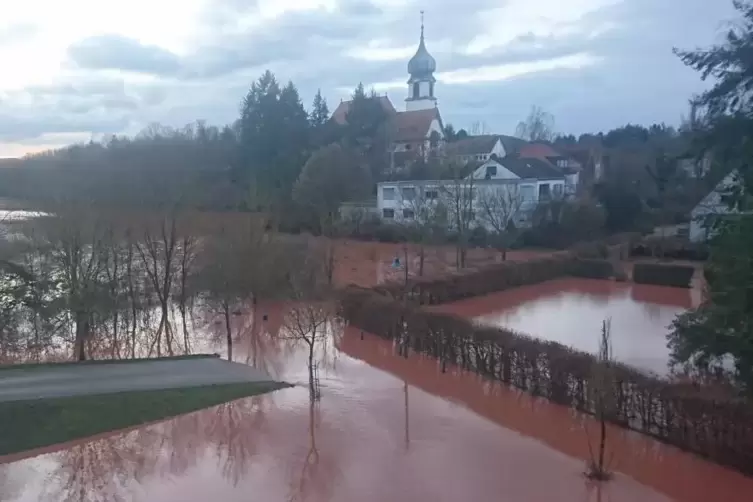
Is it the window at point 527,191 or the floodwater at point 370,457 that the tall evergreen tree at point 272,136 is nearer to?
the window at point 527,191

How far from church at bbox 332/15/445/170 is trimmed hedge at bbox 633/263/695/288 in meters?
22.7

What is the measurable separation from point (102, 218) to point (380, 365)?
10892 millimetres

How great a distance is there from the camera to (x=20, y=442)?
11.2m

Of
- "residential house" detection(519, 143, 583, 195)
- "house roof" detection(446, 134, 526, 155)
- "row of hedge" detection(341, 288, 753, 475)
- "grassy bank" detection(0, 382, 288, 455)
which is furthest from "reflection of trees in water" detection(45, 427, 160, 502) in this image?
"residential house" detection(519, 143, 583, 195)

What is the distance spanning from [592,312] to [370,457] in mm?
13622

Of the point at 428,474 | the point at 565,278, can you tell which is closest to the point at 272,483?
the point at 428,474

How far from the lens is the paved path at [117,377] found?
12.9m

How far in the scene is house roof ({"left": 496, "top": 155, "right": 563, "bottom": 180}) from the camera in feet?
134

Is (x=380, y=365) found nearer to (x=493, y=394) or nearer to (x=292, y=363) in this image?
(x=292, y=363)

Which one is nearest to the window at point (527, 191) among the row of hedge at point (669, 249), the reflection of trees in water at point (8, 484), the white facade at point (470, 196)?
the white facade at point (470, 196)

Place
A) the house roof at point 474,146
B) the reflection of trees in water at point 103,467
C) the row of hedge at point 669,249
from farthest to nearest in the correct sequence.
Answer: the house roof at point 474,146 < the row of hedge at point 669,249 < the reflection of trees in water at point 103,467

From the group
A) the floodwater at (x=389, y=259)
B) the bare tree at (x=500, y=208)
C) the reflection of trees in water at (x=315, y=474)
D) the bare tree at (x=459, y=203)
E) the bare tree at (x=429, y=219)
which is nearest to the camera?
the reflection of trees in water at (x=315, y=474)

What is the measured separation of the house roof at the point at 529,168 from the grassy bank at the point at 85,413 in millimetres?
30721

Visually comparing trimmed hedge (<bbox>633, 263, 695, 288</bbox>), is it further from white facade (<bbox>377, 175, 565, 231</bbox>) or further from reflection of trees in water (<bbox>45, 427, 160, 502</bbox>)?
reflection of trees in water (<bbox>45, 427, 160, 502</bbox>)
